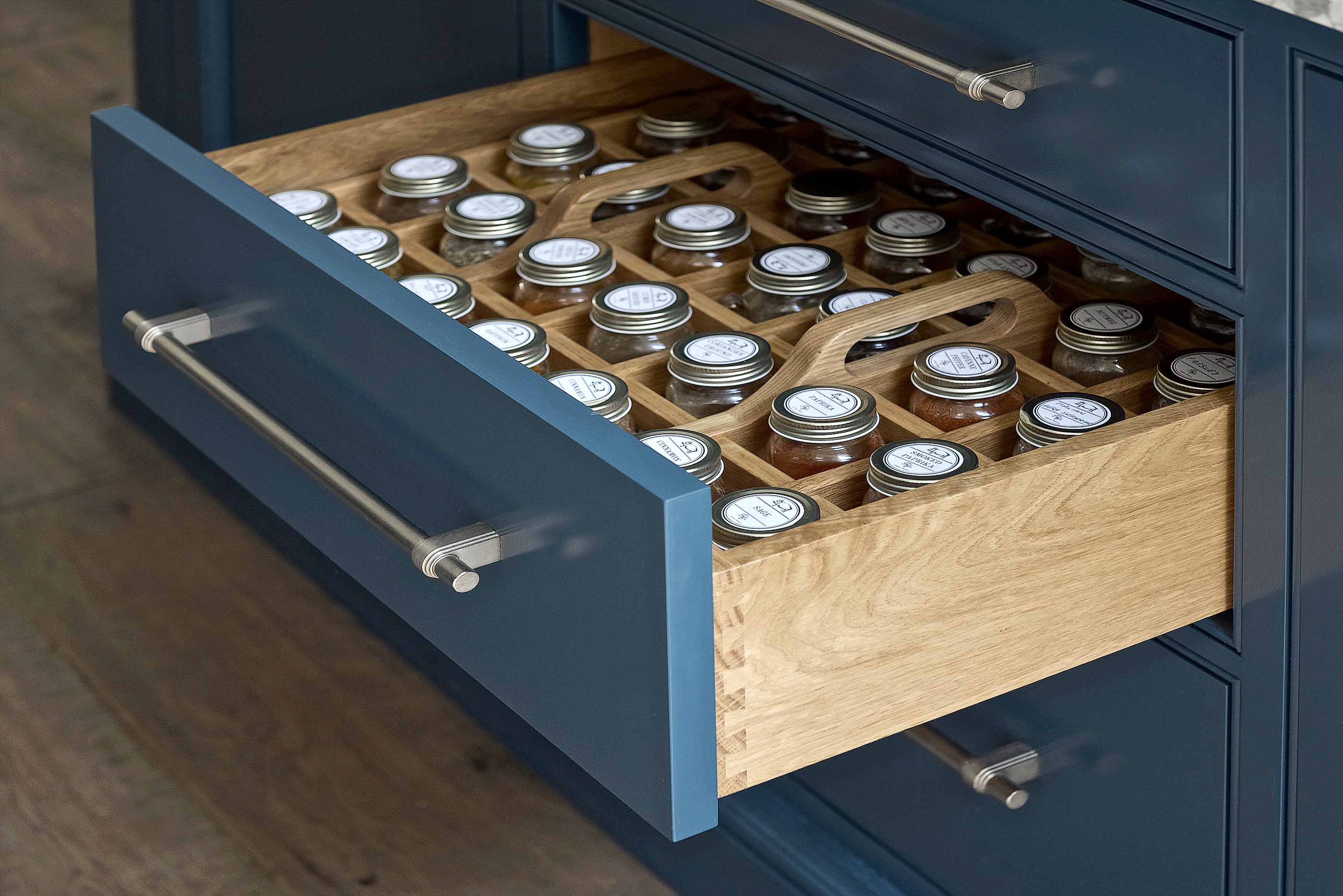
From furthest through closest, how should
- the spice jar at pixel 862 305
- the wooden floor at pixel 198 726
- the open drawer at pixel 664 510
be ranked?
1. the wooden floor at pixel 198 726
2. the spice jar at pixel 862 305
3. the open drawer at pixel 664 510

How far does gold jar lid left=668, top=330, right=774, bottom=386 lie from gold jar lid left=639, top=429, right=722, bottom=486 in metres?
0.07

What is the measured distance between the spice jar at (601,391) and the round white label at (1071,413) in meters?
0.22

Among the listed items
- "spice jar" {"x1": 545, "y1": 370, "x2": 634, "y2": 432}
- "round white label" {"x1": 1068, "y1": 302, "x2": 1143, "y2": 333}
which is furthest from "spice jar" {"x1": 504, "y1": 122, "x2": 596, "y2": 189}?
"round white label" {"x1": 1068, "y1": 302, "x2": 1143, "y2": 333}

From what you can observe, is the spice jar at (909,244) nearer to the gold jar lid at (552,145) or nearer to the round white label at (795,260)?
the round white label at (795,260)

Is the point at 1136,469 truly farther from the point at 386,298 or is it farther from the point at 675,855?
the point at 675,855

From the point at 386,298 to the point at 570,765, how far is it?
777 mm

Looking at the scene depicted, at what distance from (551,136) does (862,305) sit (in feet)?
1.12

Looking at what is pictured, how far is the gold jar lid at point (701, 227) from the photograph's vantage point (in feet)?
3.90

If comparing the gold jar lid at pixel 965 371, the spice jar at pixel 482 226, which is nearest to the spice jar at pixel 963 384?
the gold jar lid at pixel 965 371

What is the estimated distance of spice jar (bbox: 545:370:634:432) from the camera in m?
0.99

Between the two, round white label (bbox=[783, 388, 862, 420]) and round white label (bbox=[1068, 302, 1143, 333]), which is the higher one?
round white label (bbox=[1068, 302, 1143, 333])

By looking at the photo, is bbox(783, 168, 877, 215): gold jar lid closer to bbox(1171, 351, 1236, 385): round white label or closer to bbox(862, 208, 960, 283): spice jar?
bbox(862, 208, 960, 283): spice jar

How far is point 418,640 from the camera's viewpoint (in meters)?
1.66

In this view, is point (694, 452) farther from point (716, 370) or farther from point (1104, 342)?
point (1104, 342)
